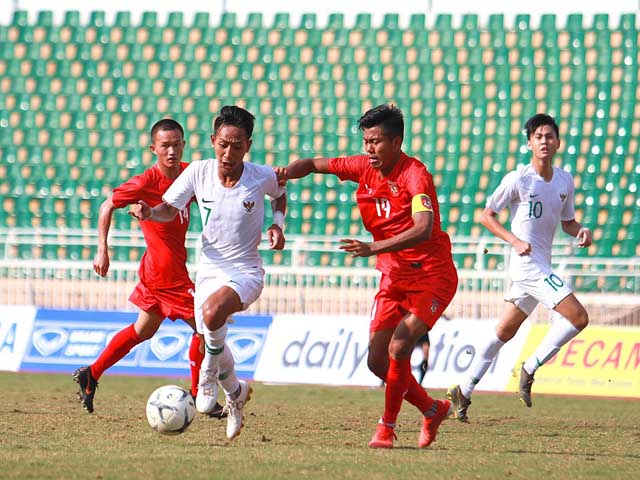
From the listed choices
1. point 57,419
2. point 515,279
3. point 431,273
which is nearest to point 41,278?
point 57,419

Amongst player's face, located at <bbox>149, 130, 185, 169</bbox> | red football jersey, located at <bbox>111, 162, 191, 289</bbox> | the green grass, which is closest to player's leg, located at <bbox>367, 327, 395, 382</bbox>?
the green grass

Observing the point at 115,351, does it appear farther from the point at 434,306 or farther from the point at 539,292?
the point at 539,292

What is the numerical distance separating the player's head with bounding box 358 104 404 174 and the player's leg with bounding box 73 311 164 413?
2885 millimetres

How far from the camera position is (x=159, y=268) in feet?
32.1

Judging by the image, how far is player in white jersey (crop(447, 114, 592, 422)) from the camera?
1006cm

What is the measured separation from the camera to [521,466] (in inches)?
285

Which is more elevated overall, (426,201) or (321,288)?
(426,201)

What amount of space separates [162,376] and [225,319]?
7990 mm

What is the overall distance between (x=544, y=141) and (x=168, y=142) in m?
3.09

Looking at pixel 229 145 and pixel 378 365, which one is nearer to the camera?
pixel 229 145

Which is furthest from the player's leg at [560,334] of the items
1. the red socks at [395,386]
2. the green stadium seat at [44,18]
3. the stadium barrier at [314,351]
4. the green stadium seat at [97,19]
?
the green stadium seat at [44,18]

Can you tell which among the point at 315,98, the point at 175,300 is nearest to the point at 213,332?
the point at 175,300

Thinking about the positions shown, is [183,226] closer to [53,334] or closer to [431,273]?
[431,273]

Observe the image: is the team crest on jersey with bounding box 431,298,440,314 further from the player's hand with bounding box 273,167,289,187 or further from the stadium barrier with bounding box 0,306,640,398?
the stadium barrier with bounding box 0,306,640,398
